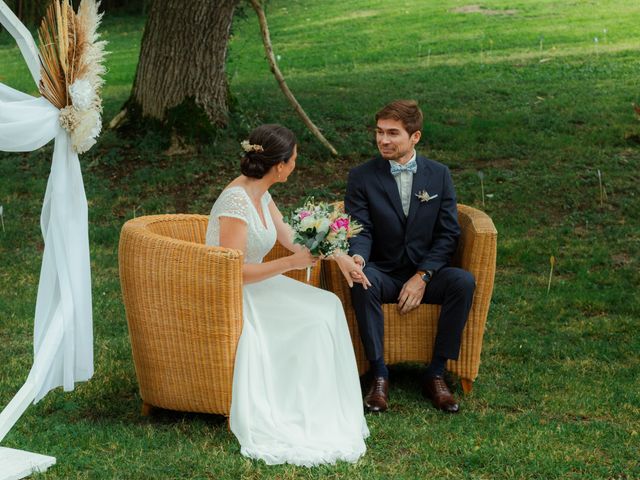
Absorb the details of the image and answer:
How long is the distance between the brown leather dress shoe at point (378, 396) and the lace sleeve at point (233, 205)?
1.05 m

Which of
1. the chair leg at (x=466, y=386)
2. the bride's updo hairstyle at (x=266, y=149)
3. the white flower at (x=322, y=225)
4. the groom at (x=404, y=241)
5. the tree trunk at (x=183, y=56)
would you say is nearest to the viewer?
the white flower at (x=322, y=225)

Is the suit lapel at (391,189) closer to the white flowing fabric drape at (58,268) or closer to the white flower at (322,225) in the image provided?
the white flower at (322,225)

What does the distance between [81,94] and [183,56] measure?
5.29m

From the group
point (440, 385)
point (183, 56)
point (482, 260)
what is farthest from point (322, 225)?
point (183, 56)

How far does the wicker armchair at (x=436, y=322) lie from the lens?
16.4 ft

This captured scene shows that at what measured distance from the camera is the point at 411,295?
5.01 metres

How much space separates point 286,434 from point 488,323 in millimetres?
2380

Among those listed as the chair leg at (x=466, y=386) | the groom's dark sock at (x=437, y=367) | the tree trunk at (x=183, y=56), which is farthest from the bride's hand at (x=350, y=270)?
the tree trunk at (x=183, y=56)

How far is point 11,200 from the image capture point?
29.2ft

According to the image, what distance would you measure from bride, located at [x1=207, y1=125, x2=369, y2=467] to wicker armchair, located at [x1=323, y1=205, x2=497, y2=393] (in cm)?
46

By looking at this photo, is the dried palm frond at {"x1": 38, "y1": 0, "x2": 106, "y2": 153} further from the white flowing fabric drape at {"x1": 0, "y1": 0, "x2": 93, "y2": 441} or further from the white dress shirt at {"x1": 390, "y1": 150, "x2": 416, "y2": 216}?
the white dress shirt at {"x1": 390, "y1": 150, "x2": 416, "y2": 216}

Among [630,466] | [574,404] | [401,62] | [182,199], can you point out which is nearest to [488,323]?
[574,404]

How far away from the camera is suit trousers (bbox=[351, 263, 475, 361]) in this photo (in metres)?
4.93

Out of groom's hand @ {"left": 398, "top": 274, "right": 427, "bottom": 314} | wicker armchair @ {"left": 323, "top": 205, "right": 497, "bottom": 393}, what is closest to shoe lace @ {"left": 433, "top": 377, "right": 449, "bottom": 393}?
wicker armchair @ {"left": 323, "top": 205, "right": 497, "bottom": 393}
